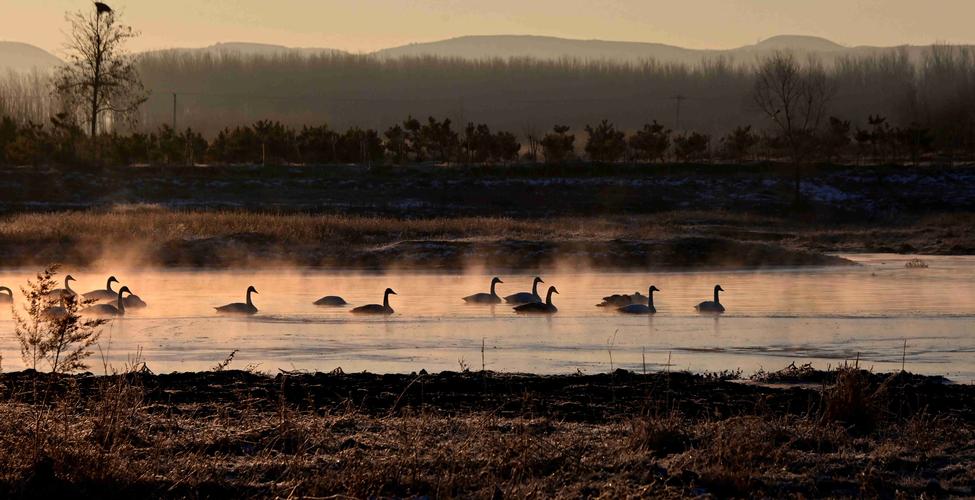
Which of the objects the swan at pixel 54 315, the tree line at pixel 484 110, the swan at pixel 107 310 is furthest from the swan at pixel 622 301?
Result: the tree line at pixel 484 110

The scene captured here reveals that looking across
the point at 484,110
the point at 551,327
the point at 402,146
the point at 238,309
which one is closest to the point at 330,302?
the point at 238,309

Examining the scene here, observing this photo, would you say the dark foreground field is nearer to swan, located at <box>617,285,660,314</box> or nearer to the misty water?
the misty water

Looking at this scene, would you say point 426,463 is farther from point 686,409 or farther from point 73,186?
point 73,186

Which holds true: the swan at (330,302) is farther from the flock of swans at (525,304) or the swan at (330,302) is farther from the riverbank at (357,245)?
the riverbank at (357,245)

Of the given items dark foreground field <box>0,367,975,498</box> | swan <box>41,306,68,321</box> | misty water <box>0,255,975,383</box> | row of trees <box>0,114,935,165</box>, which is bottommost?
misty water <box>0,255,975,383</box>

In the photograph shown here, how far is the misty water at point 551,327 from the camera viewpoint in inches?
598

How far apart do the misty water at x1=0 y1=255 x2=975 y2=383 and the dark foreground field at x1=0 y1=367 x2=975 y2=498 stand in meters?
2.93

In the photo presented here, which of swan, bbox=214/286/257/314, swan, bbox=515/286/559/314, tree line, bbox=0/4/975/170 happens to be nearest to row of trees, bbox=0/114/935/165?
tree line, bbox=0/4/975/170

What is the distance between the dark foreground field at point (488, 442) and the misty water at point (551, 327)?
293 centimetres

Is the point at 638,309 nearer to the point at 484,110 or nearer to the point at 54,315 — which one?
the point at 54,315

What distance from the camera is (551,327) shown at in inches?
756

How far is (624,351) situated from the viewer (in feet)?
52.9

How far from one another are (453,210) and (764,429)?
139 feet

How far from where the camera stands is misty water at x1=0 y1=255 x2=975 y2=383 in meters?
15.2
